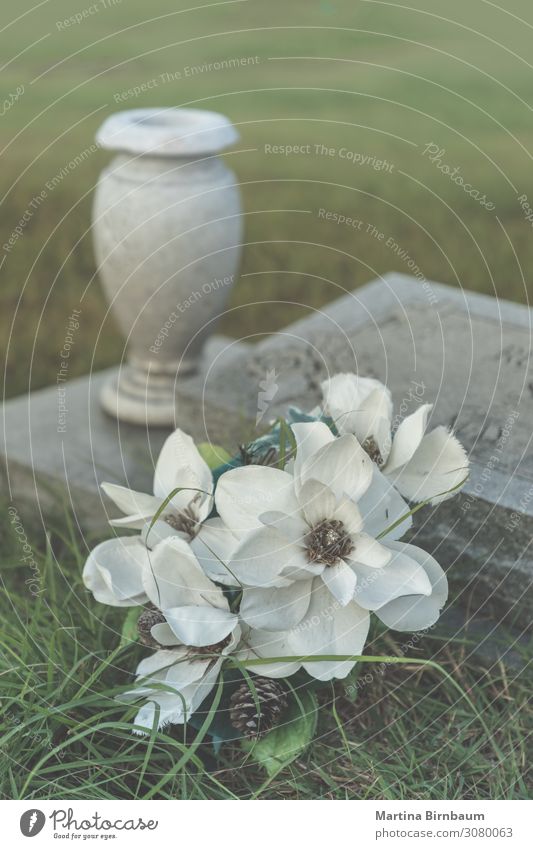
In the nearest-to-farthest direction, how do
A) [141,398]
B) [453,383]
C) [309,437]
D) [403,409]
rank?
[309,437]
[403,409]
[453,383]
[141,398]

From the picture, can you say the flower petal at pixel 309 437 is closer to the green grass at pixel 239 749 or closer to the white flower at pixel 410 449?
the white flower at pixel 410 449

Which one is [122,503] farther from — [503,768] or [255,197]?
[255,197]

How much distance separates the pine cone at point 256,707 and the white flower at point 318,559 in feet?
0.29

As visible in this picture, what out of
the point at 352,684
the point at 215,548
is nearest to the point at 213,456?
the point at 215,548

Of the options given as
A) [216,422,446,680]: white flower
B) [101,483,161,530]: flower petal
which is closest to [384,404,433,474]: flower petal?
[216,422,446,680]: white flower

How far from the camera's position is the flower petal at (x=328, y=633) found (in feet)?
5.75

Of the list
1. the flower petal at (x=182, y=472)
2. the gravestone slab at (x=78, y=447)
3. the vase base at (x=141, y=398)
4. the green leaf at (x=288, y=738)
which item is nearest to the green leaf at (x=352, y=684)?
the green leaf at (x=288, y=738)

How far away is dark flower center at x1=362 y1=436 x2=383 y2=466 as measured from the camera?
195 centimetres

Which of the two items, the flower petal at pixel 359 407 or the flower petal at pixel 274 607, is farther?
the flower petal at pixel 359 407

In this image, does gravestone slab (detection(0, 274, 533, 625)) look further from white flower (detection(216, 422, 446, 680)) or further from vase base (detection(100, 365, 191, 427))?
white flower (detection(216, 422, 446, 680))

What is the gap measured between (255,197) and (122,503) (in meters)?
4.46

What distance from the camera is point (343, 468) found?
1.77 meters

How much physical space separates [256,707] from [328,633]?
199 millimetres

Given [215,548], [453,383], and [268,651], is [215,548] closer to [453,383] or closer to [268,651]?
[268,651]
